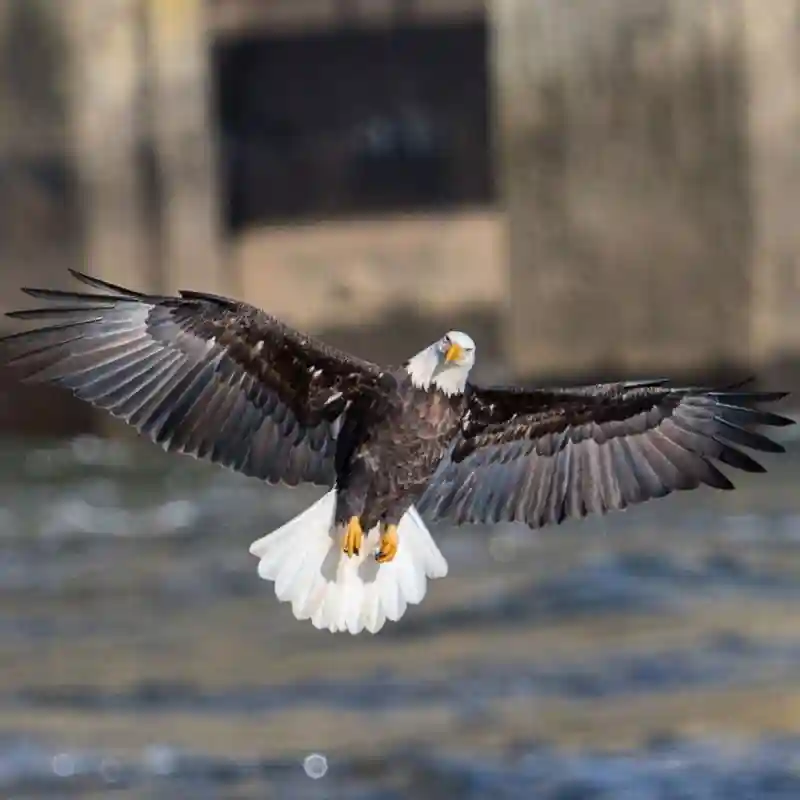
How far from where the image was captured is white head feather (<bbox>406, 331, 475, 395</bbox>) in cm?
546

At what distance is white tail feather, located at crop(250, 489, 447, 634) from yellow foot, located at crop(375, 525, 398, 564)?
1.2 inches

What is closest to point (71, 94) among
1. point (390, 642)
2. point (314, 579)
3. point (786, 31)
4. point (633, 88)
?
point (633, 88)

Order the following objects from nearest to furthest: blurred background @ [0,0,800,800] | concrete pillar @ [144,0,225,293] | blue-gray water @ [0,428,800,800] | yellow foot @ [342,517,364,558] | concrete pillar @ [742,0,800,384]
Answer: yellow foot @ [342,517,364,558] → blue-gray water @ [0,428,800,800] → blurred background @ [0,0,800,800] → concrete pillar @ [742,0,800,384] → concrete pillar @ [144,0,225,293]

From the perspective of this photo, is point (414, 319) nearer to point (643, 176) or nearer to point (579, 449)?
point (643, 176)

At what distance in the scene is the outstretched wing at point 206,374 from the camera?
5398 millimetres

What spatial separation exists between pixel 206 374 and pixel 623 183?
26.4 feet

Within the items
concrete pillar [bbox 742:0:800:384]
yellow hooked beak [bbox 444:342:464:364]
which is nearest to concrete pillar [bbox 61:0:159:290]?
concrete pillar [bbox 742:0:800:384]

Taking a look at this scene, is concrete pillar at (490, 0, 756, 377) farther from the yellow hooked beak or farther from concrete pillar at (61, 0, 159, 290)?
the yellow hooked beak

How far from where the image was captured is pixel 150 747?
700 cm

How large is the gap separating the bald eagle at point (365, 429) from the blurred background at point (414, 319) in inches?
45.8

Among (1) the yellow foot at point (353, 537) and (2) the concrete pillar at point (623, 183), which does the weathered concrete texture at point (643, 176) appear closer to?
(2) the concrete pillar at point (623, 183)

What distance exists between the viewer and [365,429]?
559 cm

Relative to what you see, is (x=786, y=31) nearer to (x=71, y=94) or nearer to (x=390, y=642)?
(x=71, y=94)

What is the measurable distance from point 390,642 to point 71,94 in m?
6.64
